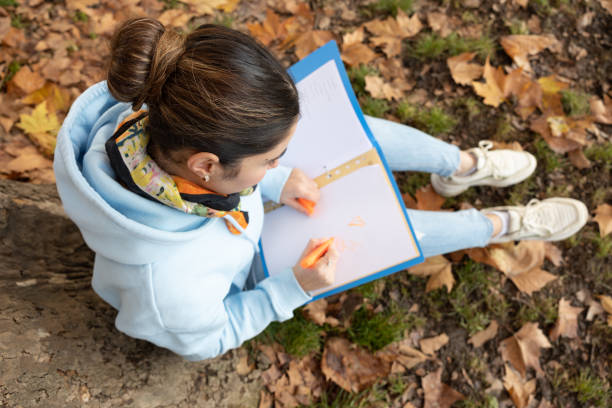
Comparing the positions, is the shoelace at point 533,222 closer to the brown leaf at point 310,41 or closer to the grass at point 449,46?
the grass at point 449,46

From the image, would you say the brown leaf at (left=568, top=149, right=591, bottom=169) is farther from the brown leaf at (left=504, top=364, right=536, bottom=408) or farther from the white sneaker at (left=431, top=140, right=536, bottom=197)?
the brown leaf at (left=504, top=364, right=536, bottom=408)

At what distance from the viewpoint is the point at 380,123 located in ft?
6.51

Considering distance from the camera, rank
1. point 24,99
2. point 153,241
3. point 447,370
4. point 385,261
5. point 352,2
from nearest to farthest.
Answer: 1. point 153,241
2. point 385,261
3. point 447,370
4. point 24,99
5. point 352,2

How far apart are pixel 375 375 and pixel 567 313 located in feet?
3.52

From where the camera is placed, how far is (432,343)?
2.15 m

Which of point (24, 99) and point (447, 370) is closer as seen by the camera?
point (447, 370)

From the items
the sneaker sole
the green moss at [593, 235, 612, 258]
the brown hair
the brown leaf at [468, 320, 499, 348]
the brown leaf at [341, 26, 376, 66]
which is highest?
the brown hair

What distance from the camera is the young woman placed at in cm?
93

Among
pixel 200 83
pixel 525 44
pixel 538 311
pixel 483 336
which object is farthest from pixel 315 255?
pixel 525 44

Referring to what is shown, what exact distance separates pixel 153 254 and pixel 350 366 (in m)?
1.25

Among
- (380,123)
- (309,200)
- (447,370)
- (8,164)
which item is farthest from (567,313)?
(8,164)

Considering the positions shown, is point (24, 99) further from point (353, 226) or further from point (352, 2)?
point (352, 2)

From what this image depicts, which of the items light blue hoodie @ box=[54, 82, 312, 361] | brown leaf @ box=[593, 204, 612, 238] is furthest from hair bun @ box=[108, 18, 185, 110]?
brown leaf @ box=[593, 204, 612, 238]

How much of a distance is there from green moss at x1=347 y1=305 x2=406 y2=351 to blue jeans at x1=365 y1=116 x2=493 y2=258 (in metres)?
0.40
